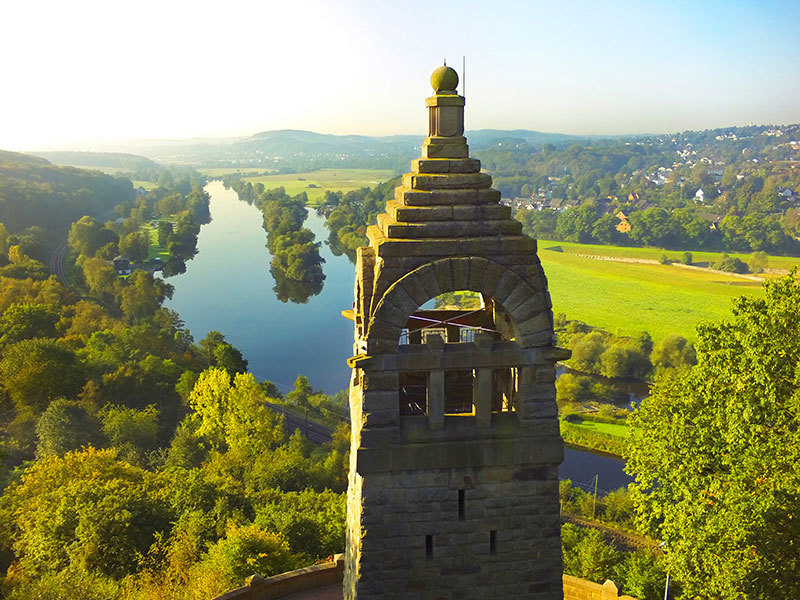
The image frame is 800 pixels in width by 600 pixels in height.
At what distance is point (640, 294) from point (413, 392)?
9097 centimetres

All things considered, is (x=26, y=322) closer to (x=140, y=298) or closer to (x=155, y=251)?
(x=140, y=298)

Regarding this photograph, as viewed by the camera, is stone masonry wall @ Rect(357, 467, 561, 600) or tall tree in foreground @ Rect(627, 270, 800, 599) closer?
stone masonry wall @ Rect(357, 467, 561, 600)

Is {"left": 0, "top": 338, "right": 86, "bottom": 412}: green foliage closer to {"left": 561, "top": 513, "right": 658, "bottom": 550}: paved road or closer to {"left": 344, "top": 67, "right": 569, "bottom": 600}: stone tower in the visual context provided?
{"left": 561, "top": 513, "right": 658, "bottom": 550}: paved road

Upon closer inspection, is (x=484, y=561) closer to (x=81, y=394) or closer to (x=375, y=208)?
(x=81, y=394)

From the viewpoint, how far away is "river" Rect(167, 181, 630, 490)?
58.3 m

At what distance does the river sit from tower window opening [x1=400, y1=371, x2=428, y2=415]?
33.3 meters

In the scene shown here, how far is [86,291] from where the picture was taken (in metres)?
68.4

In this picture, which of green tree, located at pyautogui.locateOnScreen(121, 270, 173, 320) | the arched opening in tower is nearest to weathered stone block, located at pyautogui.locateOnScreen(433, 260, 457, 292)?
the arched opening in tower

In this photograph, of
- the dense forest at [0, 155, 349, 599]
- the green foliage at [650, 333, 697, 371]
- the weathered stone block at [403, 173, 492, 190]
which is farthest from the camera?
the green foliage at [650, 333, 697, 371]

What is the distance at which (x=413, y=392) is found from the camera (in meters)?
11.3

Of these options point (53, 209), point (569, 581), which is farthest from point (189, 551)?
point (53, 209)

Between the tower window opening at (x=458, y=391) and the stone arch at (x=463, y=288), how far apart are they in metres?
3.13

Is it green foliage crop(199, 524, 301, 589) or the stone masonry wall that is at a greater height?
the stone masonry wall

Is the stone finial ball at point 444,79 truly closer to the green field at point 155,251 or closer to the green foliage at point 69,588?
the green foliage at point 69,588
